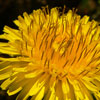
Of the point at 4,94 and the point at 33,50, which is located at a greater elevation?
the point at 33,50

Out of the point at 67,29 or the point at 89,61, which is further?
the point at 67,29

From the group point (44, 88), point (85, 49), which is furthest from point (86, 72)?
point (44, 88)

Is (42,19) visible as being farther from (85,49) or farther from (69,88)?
(69,88)

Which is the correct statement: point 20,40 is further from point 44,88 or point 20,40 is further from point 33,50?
point 44,88

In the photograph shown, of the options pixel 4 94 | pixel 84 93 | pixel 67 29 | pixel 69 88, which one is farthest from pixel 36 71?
pixel 4 94

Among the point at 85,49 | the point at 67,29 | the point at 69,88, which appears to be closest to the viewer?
the point at 69,88

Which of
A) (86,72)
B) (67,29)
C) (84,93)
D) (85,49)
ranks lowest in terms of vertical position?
(84,93)

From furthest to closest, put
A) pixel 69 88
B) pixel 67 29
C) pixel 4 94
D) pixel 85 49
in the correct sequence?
pixel 4 94, pixel 67 29, pixel 85 49, pixel 69 88
